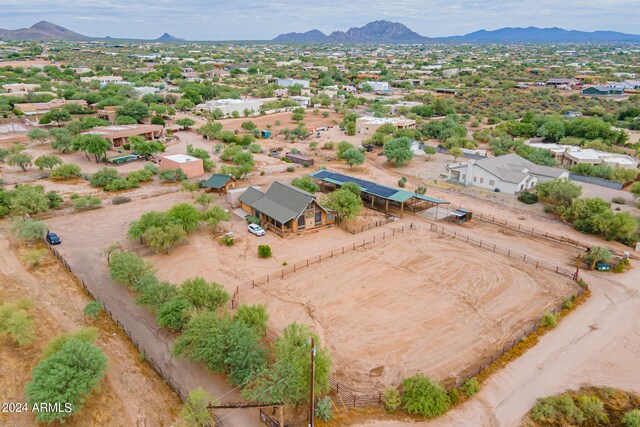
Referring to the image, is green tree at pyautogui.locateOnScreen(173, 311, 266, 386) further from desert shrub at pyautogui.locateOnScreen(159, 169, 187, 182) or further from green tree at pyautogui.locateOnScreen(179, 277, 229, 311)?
desert shrub at pyautogui.locateOnScreen(159, 169, 187, 182)

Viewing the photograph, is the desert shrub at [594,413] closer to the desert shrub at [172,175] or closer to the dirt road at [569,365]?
the dirt road at [569,365]

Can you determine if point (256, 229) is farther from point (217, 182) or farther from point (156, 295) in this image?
point (156, 295)

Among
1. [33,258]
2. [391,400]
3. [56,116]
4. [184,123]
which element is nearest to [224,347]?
[391,400]

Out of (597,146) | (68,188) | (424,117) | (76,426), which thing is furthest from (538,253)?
(424,117)

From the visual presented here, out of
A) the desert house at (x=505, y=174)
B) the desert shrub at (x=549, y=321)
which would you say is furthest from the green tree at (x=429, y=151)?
the desert shrub at (x=549, y=321)

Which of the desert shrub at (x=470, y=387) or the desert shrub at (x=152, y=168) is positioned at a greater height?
the desert shrub at (x=470, y=387)

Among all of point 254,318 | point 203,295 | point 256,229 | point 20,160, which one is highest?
point 203,295

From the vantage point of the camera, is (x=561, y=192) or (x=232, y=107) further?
(x=232, y=107)
